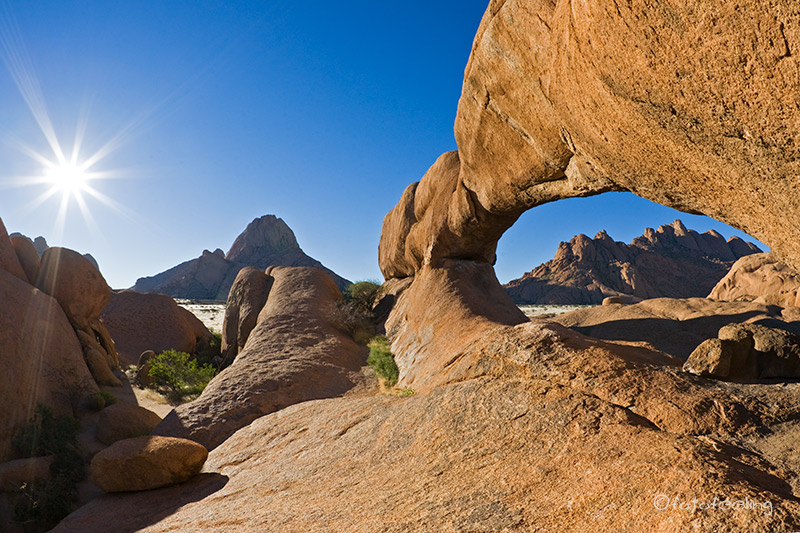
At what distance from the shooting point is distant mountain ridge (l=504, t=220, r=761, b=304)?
71.2 meters

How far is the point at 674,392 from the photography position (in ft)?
15.5

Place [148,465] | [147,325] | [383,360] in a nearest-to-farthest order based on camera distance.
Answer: [148,465] < [383,360] < [147,325]

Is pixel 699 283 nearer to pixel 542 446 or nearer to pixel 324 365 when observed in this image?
pixel 324 365

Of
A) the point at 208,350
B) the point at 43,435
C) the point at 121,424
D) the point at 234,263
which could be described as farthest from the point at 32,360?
the point at 234,263

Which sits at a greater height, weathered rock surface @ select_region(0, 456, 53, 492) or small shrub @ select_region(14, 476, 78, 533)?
weathered rock surface @ select_region(0, 456, 53, 492)

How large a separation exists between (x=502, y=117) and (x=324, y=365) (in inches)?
369

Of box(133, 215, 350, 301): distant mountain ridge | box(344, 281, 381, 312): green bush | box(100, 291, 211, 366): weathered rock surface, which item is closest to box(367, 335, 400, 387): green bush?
box(344, 281, 381, 312): green bush

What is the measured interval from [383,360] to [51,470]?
29.1 feet

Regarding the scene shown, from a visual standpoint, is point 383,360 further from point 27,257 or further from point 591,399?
point 27,257

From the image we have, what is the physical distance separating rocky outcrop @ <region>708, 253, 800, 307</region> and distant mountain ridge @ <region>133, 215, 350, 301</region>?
60.0 metres

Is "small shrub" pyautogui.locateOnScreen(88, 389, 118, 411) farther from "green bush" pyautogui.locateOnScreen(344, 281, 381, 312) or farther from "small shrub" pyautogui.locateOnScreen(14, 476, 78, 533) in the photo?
"green bush" pyautogui.locateOnScreen(344, 281, 381, 312)

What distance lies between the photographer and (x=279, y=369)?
12992 millimetres

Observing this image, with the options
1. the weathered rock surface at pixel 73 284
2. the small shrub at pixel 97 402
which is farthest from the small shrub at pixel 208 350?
the small shrub at pixel 97 402

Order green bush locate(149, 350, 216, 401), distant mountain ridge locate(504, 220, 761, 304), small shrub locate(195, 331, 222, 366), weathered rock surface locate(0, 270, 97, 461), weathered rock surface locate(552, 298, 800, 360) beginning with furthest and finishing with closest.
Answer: distant mountain ridge locate(504, 220, 761, 304) → small shrub locate(195, 331, 222, 366) → green bush locate(149, 350, 216, 401) → weathered rock surface locate(552, 298, 800, 360) → weathered rock surface locate(0, 270, 97, 461)
